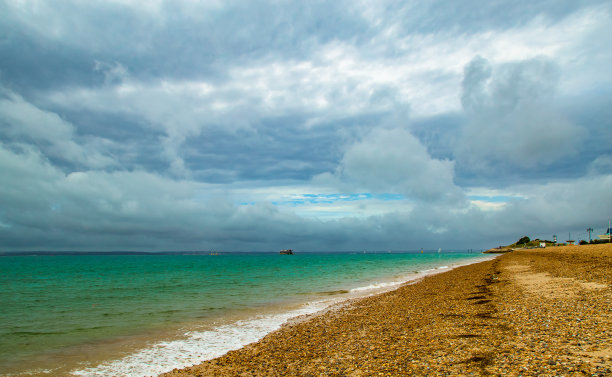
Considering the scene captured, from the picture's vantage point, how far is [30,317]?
70.9 ft

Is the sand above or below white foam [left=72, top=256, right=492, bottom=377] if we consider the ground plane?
above

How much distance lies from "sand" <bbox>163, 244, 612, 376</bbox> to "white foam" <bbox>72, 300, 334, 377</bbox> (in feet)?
3.08

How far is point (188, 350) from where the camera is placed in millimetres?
13391

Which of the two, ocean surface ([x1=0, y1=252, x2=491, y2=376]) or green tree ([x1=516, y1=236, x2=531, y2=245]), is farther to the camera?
green tree ([x1=516, y1=236, x2=531, y2=245])

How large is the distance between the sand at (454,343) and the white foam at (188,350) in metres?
0.94

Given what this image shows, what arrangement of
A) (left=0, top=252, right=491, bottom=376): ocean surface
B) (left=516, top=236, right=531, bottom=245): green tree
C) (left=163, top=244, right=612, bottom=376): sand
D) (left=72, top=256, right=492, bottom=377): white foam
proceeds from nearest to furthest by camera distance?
(left=163, top=244, right=612, bottom=376): sand → (left=72, top=256, right=492, bottom=377): white foam → (left=0, top=252, right=491, bottom=376): ocean surface → (left=516, top=236, right=531, bottom=245): green tree

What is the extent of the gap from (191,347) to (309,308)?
33.9 ft

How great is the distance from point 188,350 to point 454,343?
10152mm

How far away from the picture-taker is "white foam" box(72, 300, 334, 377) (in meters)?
11.4

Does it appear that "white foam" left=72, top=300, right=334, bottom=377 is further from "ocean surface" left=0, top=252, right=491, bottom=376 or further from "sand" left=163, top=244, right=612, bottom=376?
"sand" left=163, top=244, right=612, bottom=376

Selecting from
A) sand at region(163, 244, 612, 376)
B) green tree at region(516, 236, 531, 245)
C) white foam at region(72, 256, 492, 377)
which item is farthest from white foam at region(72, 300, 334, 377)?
green tree at region(516, 236, 531, 245)

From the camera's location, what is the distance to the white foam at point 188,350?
11.4 metres

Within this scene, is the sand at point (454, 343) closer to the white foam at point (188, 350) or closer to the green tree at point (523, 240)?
the white foam at point (188, 350)

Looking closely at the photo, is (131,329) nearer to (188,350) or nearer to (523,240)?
(188,350)
